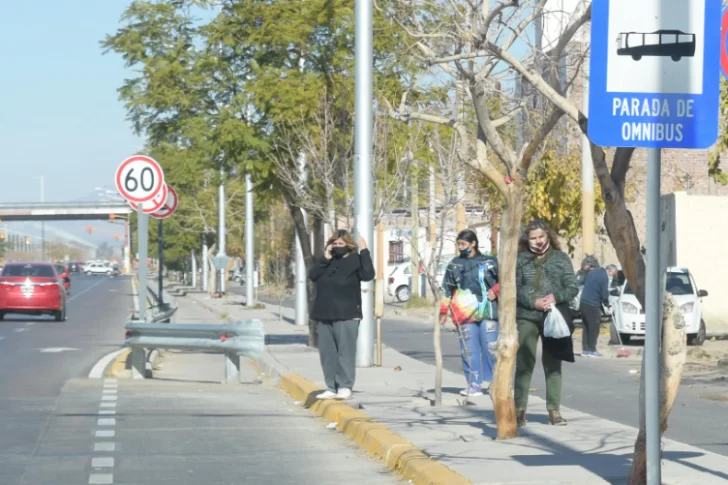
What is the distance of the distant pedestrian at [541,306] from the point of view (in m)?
11.3

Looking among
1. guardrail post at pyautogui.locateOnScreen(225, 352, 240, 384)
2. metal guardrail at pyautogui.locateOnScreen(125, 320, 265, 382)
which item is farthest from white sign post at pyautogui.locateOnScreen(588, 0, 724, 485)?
guardrail post at pyautogui.locateOnScreen(225, 352, 240, 384)

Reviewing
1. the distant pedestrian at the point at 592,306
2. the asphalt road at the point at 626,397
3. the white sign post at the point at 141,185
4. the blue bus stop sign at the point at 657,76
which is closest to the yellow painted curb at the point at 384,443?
the asphalt road at the point at 626,397

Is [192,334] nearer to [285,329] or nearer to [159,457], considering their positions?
[159,457]

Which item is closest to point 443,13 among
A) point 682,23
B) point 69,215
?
point 682,23

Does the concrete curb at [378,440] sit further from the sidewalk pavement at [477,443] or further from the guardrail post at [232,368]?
the guardrail post at [232,368]

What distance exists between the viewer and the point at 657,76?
5.90 meters

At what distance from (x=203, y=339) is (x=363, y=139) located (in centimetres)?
359

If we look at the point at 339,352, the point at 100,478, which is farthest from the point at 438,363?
the point at 100,478

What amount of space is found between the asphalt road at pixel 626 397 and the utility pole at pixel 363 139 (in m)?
1.73

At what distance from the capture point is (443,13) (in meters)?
12.6

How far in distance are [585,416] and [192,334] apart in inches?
296

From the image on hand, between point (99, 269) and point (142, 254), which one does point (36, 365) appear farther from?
point (99, 269)

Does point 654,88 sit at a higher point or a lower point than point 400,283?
higher

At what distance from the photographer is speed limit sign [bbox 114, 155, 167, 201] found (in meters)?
19.5
